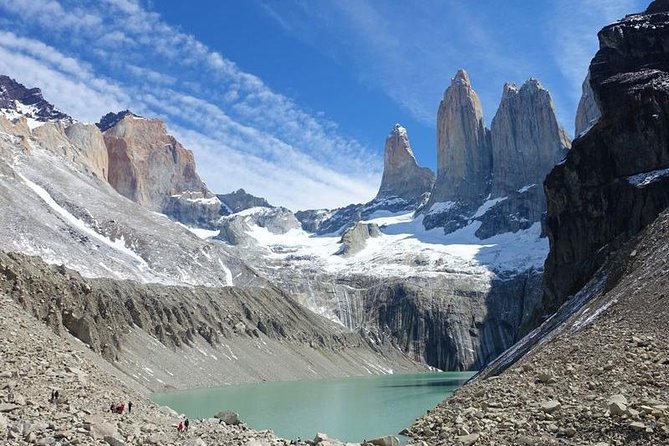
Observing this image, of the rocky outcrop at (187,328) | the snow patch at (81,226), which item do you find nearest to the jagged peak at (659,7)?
the rocky outcrop at (187,328)

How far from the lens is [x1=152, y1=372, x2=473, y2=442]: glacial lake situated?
5372 centimetres

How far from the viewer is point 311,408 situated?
7538cm

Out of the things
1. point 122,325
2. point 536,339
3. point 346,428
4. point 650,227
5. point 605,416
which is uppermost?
point 650,227

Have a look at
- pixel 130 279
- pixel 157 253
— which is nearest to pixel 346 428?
pixel 130 279

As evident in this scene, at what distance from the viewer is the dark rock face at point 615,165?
7462cm

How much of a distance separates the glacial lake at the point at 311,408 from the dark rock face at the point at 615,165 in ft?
79.2

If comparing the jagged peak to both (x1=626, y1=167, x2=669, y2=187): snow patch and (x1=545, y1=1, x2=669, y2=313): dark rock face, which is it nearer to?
(x1=545, y1=1, x2=669, y2=313): dark rock face

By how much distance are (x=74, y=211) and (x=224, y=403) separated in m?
99.8

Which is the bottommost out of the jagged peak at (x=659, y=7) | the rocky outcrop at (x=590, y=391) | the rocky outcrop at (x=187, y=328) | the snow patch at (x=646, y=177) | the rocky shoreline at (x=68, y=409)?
the rocky outcrop at (x=187, y=328)

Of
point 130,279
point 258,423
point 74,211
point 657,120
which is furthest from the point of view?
point 74,211

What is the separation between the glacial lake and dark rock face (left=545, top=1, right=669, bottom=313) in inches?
950

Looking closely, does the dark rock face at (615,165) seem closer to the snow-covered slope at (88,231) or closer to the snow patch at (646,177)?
the snow patch at (646,177)

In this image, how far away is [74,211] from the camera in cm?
16550

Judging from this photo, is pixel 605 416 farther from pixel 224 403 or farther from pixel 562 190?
pixel 562 190
